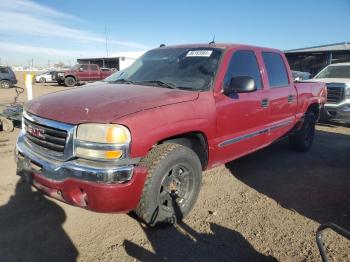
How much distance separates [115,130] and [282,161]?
13.1 ft

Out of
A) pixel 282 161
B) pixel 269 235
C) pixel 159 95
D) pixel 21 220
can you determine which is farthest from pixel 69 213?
pixel 282 161

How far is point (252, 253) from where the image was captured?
9.98 feet

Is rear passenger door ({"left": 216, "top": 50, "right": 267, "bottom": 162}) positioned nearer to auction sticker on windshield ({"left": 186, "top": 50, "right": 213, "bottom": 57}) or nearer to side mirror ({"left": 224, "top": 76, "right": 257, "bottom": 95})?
side mirror ({"left": 224, "top": 76, "right": 257, "bottom": 95})

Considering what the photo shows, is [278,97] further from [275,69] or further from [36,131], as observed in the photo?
[36,131]

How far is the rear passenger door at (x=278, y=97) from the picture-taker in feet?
16.0

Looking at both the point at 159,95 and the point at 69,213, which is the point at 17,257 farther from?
the point at 159,95

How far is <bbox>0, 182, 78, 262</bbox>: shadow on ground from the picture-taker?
9.58 ft

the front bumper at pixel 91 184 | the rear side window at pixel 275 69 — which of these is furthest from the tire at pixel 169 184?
the rear side window at pixel 275 69

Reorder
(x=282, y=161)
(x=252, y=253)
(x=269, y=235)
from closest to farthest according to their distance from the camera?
(x=252, y=253) → (x=269, y=235) → (x=282, y=161)

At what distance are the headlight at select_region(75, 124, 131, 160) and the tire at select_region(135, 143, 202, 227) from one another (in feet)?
0.97

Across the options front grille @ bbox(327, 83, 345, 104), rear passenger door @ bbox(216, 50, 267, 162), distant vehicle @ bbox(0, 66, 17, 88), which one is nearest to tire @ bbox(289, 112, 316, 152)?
rear passenger door @ bbox(216, 50, 267, 162)

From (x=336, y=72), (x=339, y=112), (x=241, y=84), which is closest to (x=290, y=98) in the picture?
(x=241, y=84)

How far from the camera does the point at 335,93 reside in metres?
9.41

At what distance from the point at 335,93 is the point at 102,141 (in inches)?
331
